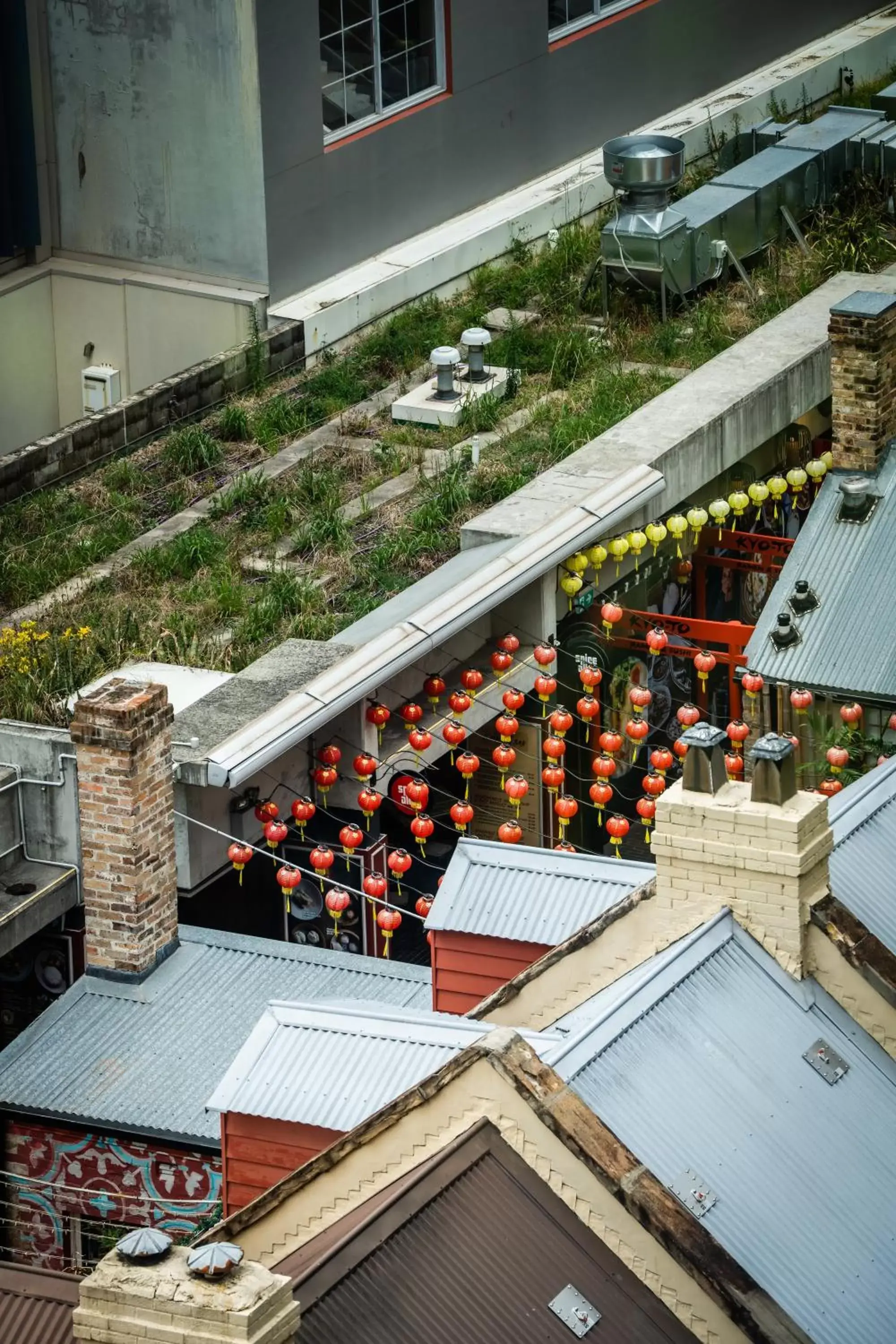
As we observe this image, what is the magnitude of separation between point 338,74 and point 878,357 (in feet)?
23.3

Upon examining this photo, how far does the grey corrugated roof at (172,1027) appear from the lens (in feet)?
62.5

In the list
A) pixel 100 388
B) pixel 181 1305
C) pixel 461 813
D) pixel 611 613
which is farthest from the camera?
pixel 100 388

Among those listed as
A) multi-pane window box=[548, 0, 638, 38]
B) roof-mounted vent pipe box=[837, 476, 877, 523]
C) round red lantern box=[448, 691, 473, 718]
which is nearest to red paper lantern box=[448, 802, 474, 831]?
round red lantern box=[448, 691, 473, 718]

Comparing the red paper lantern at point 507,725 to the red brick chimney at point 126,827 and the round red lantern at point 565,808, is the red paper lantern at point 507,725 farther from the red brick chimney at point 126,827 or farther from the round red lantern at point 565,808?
the red brick chimney at point 126,827

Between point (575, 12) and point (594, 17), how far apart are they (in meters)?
0.35

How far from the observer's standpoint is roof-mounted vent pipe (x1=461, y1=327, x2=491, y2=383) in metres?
27.2

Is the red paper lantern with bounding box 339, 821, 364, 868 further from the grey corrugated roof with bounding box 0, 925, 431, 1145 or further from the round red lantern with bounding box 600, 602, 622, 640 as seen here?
the round red lantern with bounding box 600, 602, 622, 640

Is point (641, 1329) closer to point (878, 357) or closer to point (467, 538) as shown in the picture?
point (467, 538)

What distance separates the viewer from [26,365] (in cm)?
2991

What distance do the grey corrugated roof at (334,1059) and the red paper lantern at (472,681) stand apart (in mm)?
8895

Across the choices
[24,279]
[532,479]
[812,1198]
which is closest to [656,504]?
[532,479]

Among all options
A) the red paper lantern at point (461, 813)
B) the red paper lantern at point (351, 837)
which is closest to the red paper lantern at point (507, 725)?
the red paper lantern at point (461, 813)

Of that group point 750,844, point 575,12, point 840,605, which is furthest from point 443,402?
point 750,844

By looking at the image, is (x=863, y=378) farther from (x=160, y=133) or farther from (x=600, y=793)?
(x=160, y=133)
